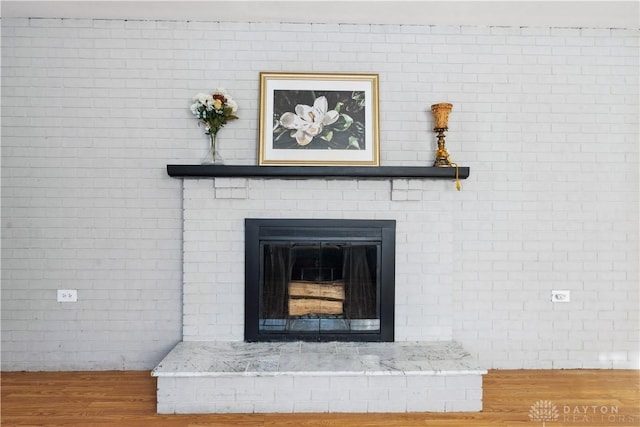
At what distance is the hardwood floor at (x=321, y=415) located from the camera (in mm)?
2697

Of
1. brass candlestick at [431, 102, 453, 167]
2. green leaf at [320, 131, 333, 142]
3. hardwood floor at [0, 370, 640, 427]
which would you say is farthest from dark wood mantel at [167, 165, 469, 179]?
hardwood floor at [0, 370, 640, 427]

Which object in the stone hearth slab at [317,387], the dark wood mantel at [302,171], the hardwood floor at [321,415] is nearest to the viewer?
the hardwood floor at [321,415]

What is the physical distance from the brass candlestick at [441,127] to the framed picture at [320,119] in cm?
39

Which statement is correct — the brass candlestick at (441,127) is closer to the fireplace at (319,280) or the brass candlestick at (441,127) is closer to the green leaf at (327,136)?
the fireplace at (319,280)

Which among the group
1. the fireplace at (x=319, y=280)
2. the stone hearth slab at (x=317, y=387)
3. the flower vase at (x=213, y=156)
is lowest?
the stone hearth slab at (x=317, y=387)

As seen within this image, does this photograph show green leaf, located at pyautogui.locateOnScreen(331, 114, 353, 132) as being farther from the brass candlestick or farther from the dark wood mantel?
the brass candlestick

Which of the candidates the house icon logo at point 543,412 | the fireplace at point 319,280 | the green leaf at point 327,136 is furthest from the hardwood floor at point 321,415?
the green leaf at point 327,136

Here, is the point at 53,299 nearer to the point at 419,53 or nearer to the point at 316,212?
the point at 316,212

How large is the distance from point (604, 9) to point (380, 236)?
6.70 feet

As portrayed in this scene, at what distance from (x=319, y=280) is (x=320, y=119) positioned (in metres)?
1.11

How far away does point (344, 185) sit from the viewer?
3.43 meters

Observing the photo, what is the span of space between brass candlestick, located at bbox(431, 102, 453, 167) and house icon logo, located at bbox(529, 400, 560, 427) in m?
1.56

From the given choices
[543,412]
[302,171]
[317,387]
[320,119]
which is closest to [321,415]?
[317,387]

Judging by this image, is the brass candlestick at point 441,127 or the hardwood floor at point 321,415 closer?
the hardwood floor at point 321,415
